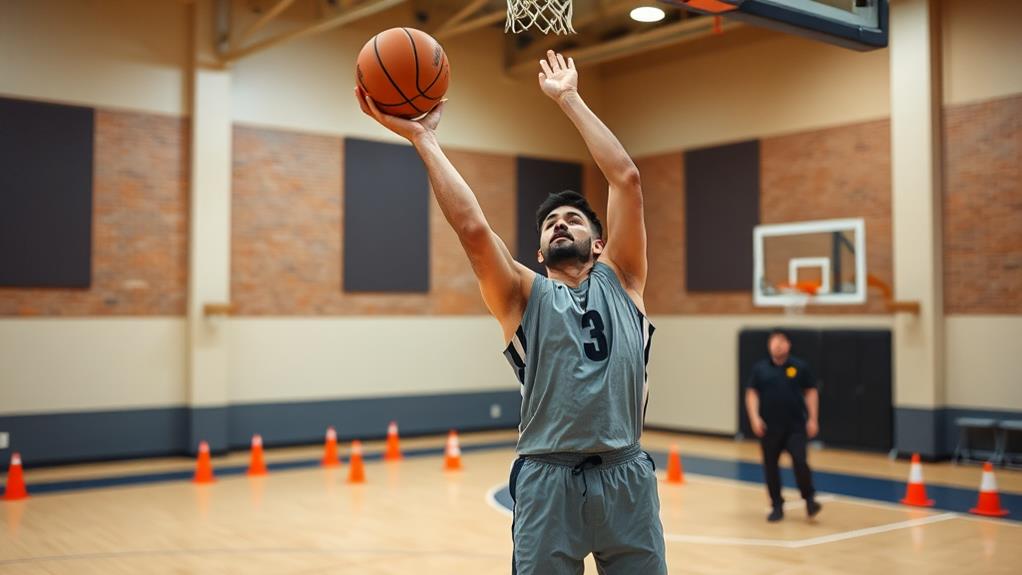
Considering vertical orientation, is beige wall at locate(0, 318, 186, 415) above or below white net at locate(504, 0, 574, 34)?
below

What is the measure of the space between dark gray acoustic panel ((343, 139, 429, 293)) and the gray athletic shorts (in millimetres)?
12801

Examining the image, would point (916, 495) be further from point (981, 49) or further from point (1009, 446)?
point (981, 49)

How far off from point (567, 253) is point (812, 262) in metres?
12.0

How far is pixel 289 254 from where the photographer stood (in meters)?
15.3

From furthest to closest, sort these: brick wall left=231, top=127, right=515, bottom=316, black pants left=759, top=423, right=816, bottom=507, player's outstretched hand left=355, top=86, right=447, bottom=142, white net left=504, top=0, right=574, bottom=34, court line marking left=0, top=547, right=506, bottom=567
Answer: brick wall left=231, top=127, right=515, bottom=316 → black pants left=759, top=423, right=816, bottom=507 → court line marking left=0, top=547, right=506, bottom=567 → white net left=504, top=0, right=574, bottom=34 → player's outstretched hand left=355, top=86, right=447, bottom=142

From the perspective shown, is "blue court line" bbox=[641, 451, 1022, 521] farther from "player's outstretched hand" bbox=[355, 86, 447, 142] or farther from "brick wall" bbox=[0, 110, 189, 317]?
"player's outstretched hand" bbox=[355, 86, 447, 142]

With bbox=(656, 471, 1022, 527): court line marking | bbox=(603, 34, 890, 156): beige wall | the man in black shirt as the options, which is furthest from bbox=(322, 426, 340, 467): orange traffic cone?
bbox=(603, 34, 890, 156): beige wall

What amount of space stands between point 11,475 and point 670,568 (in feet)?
24.5

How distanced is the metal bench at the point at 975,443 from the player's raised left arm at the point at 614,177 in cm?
1116

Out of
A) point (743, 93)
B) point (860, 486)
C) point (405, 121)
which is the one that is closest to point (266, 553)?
point (405, 121)

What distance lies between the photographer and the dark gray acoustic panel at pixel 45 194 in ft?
42.8

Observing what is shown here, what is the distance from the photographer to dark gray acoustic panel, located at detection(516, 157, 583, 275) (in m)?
17.7

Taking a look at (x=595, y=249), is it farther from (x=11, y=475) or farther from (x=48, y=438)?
(x=48, y=438)

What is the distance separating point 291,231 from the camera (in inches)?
604
